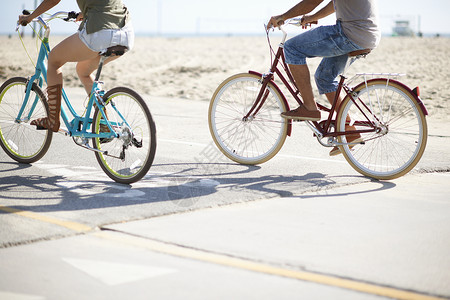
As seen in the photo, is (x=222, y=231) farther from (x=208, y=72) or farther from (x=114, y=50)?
(x=208, y=72)

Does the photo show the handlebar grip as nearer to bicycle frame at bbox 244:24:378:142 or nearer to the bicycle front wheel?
the bicycle front wheel

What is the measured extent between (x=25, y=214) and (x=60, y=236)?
2.24ft

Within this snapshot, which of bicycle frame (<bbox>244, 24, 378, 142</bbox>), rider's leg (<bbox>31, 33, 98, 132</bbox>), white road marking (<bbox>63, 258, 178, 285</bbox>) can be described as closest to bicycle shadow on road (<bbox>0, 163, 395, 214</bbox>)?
bicycle frame (<bbox>244, 24, 378, 142</bbox>)

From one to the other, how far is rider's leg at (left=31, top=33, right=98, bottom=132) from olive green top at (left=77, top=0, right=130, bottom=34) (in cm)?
18

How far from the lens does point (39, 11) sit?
611 cm

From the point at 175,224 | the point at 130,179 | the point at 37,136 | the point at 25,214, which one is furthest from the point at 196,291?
the point at 37,136

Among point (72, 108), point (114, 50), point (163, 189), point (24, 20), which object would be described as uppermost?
point (24, 20)

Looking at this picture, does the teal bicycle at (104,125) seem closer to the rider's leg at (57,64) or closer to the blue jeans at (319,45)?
the rider's leg at (57,64)

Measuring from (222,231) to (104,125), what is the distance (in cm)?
201

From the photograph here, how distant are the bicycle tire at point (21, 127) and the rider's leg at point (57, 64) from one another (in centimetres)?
23

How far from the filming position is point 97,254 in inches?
152

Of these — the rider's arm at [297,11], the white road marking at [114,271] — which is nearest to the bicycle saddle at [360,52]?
the rider's arm at [297,11]

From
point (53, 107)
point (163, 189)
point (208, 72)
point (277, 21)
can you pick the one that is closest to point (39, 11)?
point (53, 107)

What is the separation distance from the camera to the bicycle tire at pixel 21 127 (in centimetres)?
651
